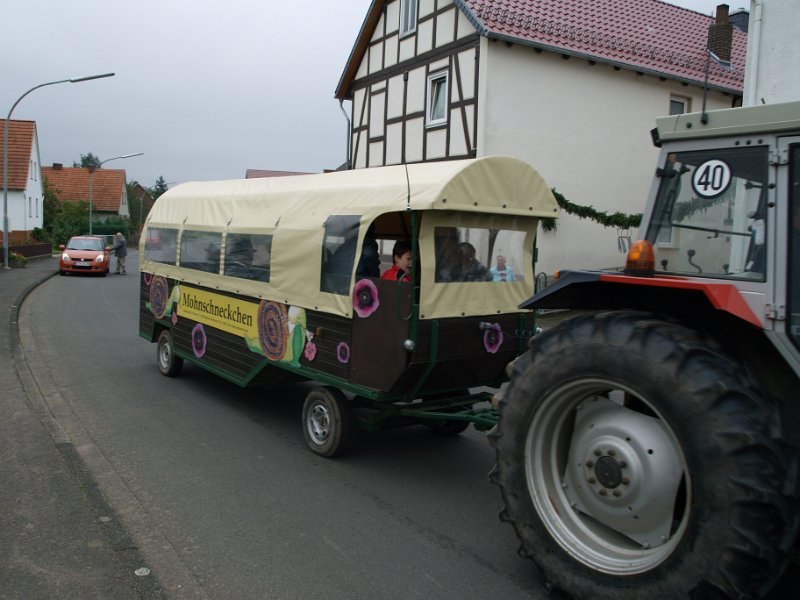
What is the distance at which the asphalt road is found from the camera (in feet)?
12.9

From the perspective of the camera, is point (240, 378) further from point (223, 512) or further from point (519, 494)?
point (519, 494)

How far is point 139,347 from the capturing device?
11.6 m

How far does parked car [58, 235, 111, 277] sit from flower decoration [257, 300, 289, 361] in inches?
896

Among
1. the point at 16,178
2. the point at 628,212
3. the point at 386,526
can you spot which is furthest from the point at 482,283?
the point at 16,178

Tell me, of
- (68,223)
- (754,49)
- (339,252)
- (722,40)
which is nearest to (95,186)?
(68,223)

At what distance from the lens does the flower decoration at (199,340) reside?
813cm

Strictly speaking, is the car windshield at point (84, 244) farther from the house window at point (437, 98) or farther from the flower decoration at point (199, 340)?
the flower decoration at point (199, 340)

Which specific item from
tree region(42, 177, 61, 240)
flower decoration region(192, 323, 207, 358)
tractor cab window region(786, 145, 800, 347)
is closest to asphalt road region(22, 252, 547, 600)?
flower decoration region(192, 323, 207, 358)

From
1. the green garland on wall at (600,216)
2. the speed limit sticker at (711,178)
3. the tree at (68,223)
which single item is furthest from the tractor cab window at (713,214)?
the tree at (68,223)

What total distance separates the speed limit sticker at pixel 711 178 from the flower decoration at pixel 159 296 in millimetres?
7161

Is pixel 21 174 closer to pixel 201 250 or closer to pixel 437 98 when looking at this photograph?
pixel 437 98

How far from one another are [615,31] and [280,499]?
1882 cm

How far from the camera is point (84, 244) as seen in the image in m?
28.7

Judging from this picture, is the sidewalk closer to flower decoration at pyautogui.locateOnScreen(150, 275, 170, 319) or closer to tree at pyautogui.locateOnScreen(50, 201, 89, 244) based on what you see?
flower decoration at pyautogui.locateOnScreen(150, 275, 170, 319)
